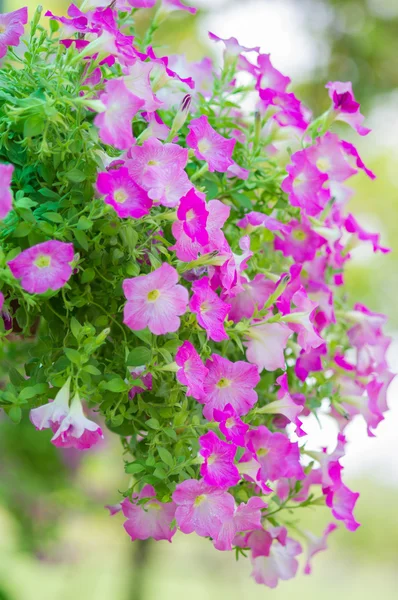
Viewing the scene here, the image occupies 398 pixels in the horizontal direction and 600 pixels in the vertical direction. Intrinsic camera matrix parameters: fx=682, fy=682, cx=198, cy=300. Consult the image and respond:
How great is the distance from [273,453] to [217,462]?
12 centimetres

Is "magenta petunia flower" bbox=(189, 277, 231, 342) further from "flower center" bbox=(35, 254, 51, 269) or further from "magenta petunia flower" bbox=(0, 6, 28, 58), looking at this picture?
"magenta petunia flower" bbox=(0, 6, 28, 58)

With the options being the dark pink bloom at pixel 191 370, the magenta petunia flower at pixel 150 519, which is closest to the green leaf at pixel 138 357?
the dark pink bloom at pixel 191 370

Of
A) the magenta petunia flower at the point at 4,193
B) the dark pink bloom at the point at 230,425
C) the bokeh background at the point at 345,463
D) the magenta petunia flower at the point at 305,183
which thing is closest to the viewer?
the magenta petunia flower at the point at 4,193

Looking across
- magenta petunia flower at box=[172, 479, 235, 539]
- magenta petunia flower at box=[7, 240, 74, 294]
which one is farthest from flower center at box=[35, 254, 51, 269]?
magenta petunia flower at box=[172, 479, 235, 539]

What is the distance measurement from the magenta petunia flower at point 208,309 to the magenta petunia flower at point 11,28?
27cm

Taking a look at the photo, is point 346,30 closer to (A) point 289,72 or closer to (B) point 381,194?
(A) point 289,72

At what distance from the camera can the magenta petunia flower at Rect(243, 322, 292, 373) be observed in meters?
0.64

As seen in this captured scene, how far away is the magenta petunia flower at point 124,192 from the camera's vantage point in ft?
1.77

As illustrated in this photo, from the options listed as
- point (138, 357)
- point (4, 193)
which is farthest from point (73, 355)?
point (4, 193)

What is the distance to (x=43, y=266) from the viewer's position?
0.51 meters

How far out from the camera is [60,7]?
315 cm

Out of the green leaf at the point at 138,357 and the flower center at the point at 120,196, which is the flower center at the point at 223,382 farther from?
the flower center at the point at 120,196

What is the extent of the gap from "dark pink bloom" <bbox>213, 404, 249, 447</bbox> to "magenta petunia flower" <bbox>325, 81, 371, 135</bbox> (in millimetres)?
331

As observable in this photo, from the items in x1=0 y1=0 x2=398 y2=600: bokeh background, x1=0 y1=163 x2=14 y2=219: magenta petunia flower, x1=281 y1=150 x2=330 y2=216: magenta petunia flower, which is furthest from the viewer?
x1=0 y1=0 x2=398 y2=600: bokeh background
